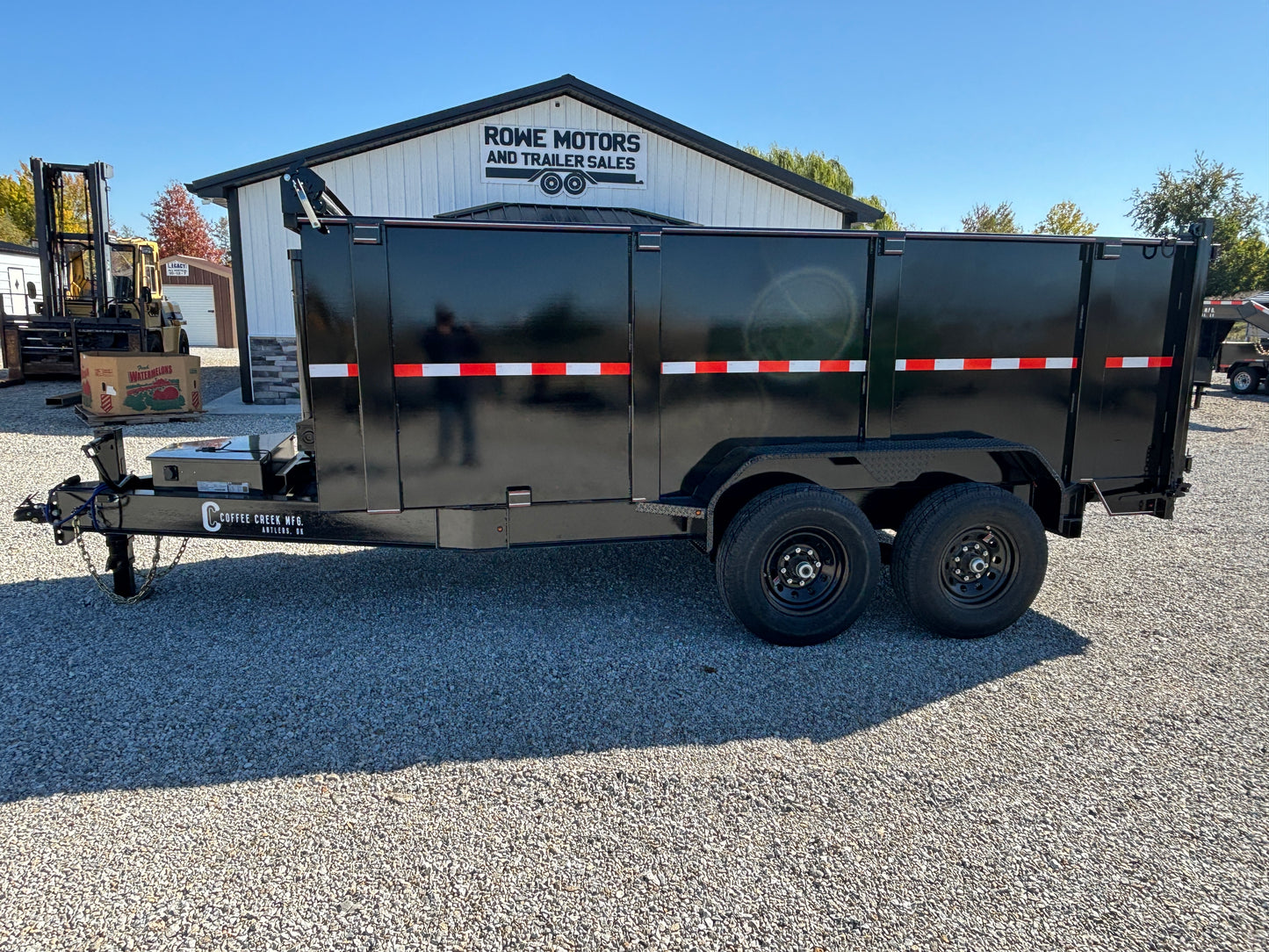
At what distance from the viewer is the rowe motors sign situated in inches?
583

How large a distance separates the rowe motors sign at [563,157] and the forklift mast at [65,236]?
328 inches

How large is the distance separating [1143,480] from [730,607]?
9.32 ft

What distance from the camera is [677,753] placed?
11.7 ft

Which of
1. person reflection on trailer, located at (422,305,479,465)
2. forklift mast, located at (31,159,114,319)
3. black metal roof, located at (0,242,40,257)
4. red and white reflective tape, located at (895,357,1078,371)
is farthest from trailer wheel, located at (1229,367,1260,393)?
black metal roof, located at (0,242,40,257)

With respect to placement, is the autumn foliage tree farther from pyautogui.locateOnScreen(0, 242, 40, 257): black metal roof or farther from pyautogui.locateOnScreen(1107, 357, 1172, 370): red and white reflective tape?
pyautogui.locateOnScreen(1107, 357, 1172, 370): red and white reflective tape

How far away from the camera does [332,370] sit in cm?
408

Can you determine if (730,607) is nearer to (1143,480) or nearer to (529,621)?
(529,621)

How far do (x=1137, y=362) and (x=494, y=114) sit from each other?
1284cm

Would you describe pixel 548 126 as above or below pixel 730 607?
above

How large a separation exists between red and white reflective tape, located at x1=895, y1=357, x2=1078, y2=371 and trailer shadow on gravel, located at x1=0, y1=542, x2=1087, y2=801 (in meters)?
1.65

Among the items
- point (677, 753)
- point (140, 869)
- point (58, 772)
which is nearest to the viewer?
point (140, 869)

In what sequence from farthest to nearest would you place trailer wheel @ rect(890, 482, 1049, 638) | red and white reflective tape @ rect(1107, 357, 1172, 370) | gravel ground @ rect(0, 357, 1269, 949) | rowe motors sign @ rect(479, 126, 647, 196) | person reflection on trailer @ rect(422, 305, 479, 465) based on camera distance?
rowe motors sign @ rect(479, 126, 647, 196)
red and white reflective tape @ rect(1107, 357, 1172, 370)
trailer wheel @ rect(890, 482, 1049, 638)
person reflection on trailer @ rect(422, 305, 479, 465)
gravel ground @ rect(0, 357, 1269, 949)

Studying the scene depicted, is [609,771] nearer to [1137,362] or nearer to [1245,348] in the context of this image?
[1137,362]

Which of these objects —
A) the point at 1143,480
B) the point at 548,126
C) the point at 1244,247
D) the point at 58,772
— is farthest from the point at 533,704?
the point at 1244,247
